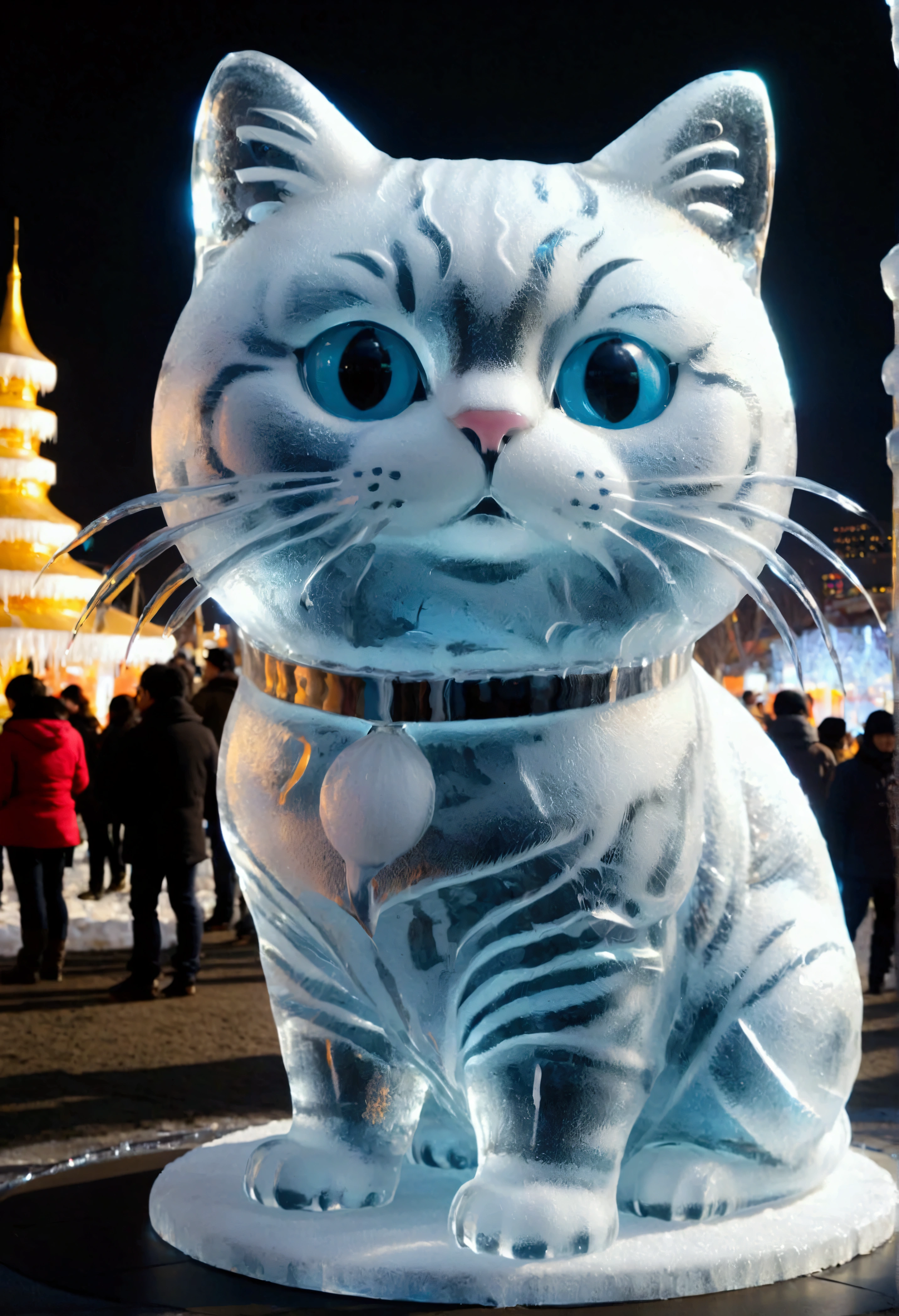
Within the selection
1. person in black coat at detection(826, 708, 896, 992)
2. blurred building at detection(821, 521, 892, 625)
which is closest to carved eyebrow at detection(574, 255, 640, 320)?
blurred building at detection(821, 521, 892, 625)

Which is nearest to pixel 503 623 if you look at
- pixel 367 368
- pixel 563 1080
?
pixel 367 368

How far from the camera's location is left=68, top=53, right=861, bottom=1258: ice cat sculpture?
5.07 feet

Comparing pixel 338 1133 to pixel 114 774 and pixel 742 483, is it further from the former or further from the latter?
pixel 114 774

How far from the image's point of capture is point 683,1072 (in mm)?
1818

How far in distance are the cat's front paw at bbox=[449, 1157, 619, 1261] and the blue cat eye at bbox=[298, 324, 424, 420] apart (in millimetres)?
980

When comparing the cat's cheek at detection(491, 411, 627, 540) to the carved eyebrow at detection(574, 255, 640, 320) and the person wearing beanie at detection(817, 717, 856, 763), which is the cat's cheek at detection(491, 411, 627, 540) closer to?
the carved eyebrow at detection(574, 255, 640, 320)

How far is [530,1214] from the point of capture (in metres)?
1.57

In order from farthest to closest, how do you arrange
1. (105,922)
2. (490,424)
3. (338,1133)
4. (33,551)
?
(33,551) < (105,922) < (338,1133) < (490,424)

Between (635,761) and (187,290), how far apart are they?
4.93 meters

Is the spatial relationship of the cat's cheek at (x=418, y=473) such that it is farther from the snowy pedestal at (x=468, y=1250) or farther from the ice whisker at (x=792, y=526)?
the snowy pedestal at (x=468, y=1250)

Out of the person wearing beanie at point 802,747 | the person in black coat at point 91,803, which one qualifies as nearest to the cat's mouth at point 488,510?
the person wearing beanie at point 802,747

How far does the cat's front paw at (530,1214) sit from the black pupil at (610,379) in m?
0.97

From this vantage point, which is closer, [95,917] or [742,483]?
[742,483]

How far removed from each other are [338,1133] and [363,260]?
121 cm
